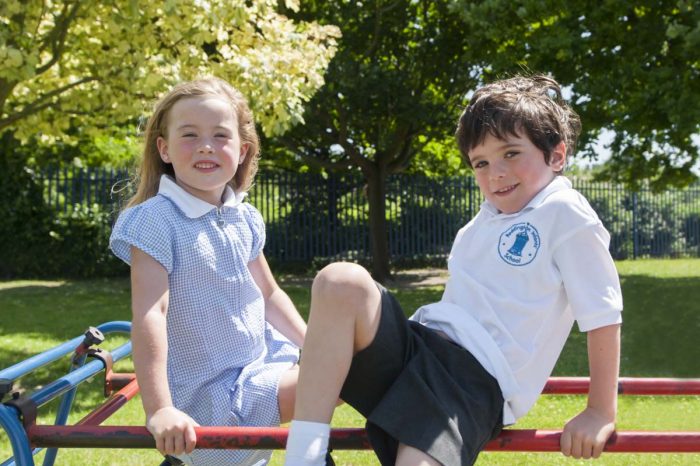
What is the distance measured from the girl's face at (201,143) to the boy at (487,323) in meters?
0.58

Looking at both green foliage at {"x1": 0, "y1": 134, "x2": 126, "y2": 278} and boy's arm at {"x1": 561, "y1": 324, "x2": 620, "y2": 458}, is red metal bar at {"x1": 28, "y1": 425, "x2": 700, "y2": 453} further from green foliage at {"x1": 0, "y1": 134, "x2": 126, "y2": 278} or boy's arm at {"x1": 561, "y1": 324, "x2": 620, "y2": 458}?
green foliage at {"x1": 0, "y1": 134, "x2": 126, "y2": 278}

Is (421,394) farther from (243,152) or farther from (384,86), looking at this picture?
(384,86)

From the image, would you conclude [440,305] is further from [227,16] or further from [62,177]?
[62,177]

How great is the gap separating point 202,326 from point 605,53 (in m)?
9.26

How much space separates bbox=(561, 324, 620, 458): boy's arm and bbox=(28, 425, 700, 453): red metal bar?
28 millimetres

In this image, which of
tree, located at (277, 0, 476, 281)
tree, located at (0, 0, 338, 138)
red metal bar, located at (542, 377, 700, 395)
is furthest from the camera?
tree, located at (277, 0, 476, 281)

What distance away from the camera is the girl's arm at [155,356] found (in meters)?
1.66

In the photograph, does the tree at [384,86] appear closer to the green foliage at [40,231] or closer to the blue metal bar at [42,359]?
the green foliage at [40,231]

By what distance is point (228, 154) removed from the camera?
2.16m

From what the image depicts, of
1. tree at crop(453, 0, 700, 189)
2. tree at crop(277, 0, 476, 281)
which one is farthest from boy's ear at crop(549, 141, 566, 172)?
tree at crop(277, 0, 476, 281)

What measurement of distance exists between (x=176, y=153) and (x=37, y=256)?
39.7ft

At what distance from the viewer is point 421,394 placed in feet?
5.69

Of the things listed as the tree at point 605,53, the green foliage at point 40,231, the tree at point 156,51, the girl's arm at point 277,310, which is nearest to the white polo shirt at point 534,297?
the girl's arm at point 277,310

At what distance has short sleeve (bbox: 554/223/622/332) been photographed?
71.9 inches
